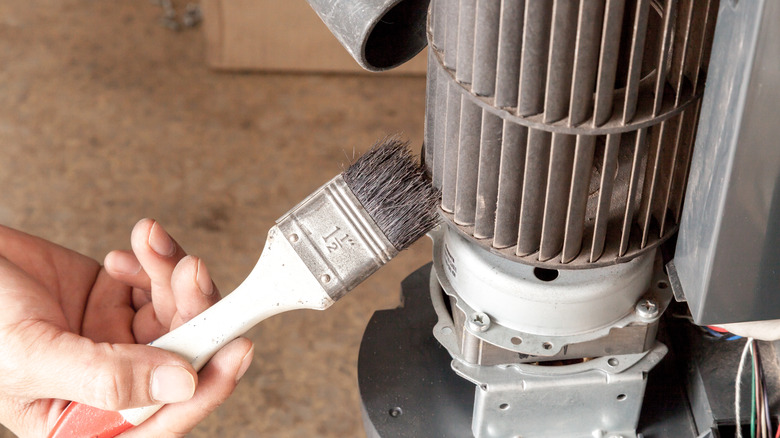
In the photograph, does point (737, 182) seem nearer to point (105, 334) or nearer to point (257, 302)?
point (257, 302)

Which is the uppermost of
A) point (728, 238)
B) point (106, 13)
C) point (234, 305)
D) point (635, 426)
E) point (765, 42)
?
point (765, 42)

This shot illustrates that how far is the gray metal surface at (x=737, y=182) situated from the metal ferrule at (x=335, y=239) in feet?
0.70

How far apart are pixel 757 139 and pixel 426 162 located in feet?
0.86

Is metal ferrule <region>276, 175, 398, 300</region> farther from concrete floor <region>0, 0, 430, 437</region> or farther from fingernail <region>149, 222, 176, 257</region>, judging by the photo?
concrete floor <region>0, 0, 430, 437</region>

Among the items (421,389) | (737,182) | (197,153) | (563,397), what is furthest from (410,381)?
(197,153)

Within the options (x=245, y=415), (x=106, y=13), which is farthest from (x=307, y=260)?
(x=106, y=13)

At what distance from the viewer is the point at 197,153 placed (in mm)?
1851

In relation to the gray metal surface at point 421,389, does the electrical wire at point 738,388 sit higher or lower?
higher

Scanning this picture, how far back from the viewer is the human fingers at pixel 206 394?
75 centimetres

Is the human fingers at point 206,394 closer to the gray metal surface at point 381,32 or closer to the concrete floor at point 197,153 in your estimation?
the gray metal surface at point 381,32

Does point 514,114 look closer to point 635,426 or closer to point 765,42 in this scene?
point 765,42

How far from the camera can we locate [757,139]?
18.7 inches

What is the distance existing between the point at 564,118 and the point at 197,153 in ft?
4.71

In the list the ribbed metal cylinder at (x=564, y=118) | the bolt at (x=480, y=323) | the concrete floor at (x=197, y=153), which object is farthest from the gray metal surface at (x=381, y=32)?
the concrete floor at (x=197, y=153)
